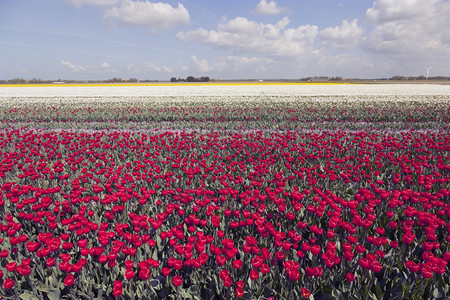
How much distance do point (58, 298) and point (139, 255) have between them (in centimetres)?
100

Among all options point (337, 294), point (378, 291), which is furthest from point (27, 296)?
point (378, 291)

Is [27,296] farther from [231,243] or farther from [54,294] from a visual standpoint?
[231,243]

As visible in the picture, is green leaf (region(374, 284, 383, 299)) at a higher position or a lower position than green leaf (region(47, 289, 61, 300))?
higher

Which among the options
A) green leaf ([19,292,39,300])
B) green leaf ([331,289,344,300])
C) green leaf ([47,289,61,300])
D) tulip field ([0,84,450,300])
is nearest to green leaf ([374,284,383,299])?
tulip field ([0,84,450,300])

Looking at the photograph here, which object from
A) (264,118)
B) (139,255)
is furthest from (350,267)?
(264,118)

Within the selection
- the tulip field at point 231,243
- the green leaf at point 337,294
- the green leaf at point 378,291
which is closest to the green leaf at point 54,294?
the tulip field at point 231,243

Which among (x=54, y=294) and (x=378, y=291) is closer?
(x=378, y=291)

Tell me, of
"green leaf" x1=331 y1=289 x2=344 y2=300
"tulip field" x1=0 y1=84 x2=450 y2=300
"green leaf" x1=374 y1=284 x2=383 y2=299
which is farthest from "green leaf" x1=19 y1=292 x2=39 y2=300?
"green leaf" x1=374 y1=284 x2=383 y2=299

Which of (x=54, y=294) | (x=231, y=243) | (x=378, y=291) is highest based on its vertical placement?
(x=231, y=243)

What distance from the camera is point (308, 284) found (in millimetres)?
3328

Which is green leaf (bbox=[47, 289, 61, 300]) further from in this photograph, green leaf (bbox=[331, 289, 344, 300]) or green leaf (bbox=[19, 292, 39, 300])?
green leaf (bbox=[331, 289, 344, 300])

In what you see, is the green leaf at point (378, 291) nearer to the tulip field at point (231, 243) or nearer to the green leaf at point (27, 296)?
the tulip field at point (231, 243)

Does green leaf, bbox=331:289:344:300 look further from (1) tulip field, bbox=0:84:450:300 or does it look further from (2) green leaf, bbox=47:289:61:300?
(2) green leaf, bbox=47:289:61:300

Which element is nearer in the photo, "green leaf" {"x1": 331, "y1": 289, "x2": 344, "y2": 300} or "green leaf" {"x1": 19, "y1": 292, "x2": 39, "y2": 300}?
"green leaf" {"x1": 331, "y1": 289, "x2": 344, "y2": 300}
